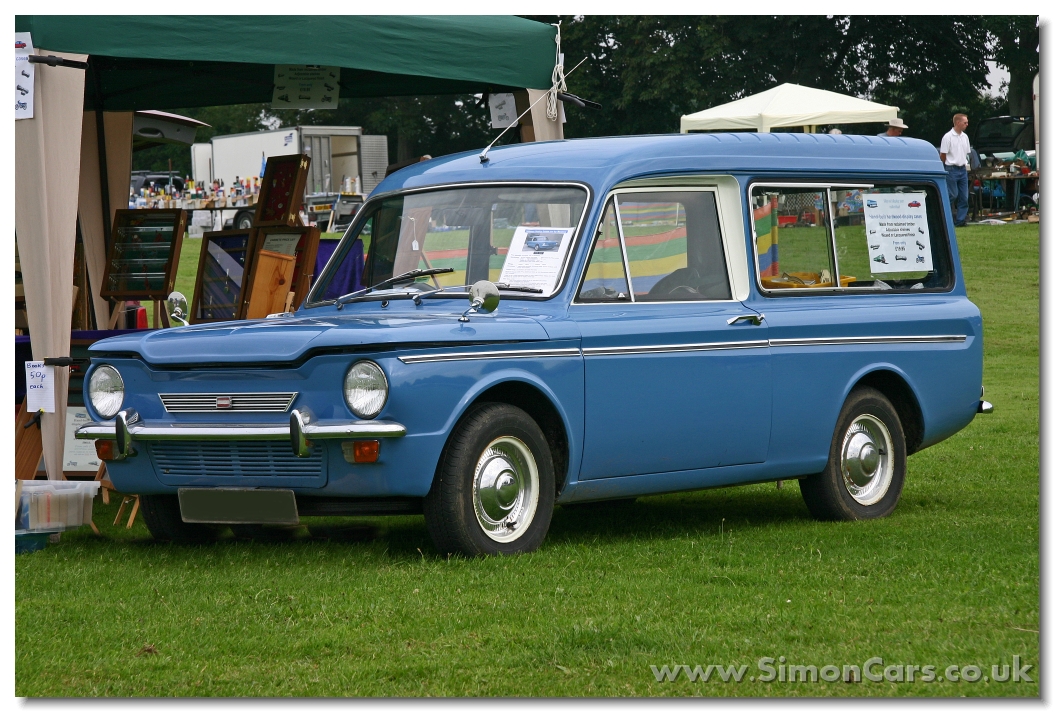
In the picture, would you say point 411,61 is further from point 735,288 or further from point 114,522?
point 114,522

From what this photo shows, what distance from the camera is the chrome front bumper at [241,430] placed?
5.97m

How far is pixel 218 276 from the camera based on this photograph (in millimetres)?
10578

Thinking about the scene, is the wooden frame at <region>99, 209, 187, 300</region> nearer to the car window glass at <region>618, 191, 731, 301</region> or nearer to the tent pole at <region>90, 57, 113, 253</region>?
the tent pole at <region>90, 57, 113, 253</region>

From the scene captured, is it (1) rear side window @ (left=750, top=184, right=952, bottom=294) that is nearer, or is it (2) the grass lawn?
(2) the grass lawn

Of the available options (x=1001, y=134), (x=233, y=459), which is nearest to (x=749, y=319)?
(x=233, y=459)

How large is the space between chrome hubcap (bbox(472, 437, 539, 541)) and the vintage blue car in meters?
0.01

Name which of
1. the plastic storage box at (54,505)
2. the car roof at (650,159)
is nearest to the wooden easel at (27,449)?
the plastic storage box at (54,505)

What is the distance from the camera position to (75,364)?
313 inches

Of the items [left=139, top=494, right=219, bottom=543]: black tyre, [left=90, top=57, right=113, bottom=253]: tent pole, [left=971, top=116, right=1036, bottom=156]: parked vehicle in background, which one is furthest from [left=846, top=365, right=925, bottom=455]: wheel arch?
[left=971, top=116, right=1036, bottom=156]: parked vehicle in background

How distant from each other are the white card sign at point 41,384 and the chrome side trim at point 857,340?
3541 mm

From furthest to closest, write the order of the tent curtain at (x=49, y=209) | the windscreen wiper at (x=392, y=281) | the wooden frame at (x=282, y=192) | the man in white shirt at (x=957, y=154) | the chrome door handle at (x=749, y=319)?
the man in white shirt at (x=957, y=154)
the wooden frame at (x=282, y=192)
the chrome door handle at (x=749, y=319)
the windscreen wiper at (x=392, y=281)
the tent curtain at (x=49, y=209)

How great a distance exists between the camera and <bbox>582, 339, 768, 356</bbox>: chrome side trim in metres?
6.73

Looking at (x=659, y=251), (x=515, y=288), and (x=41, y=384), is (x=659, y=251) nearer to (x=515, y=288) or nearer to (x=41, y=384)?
(x=515, y=288)

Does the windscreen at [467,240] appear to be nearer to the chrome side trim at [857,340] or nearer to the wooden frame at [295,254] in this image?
the chrome side trim at [857,340]
